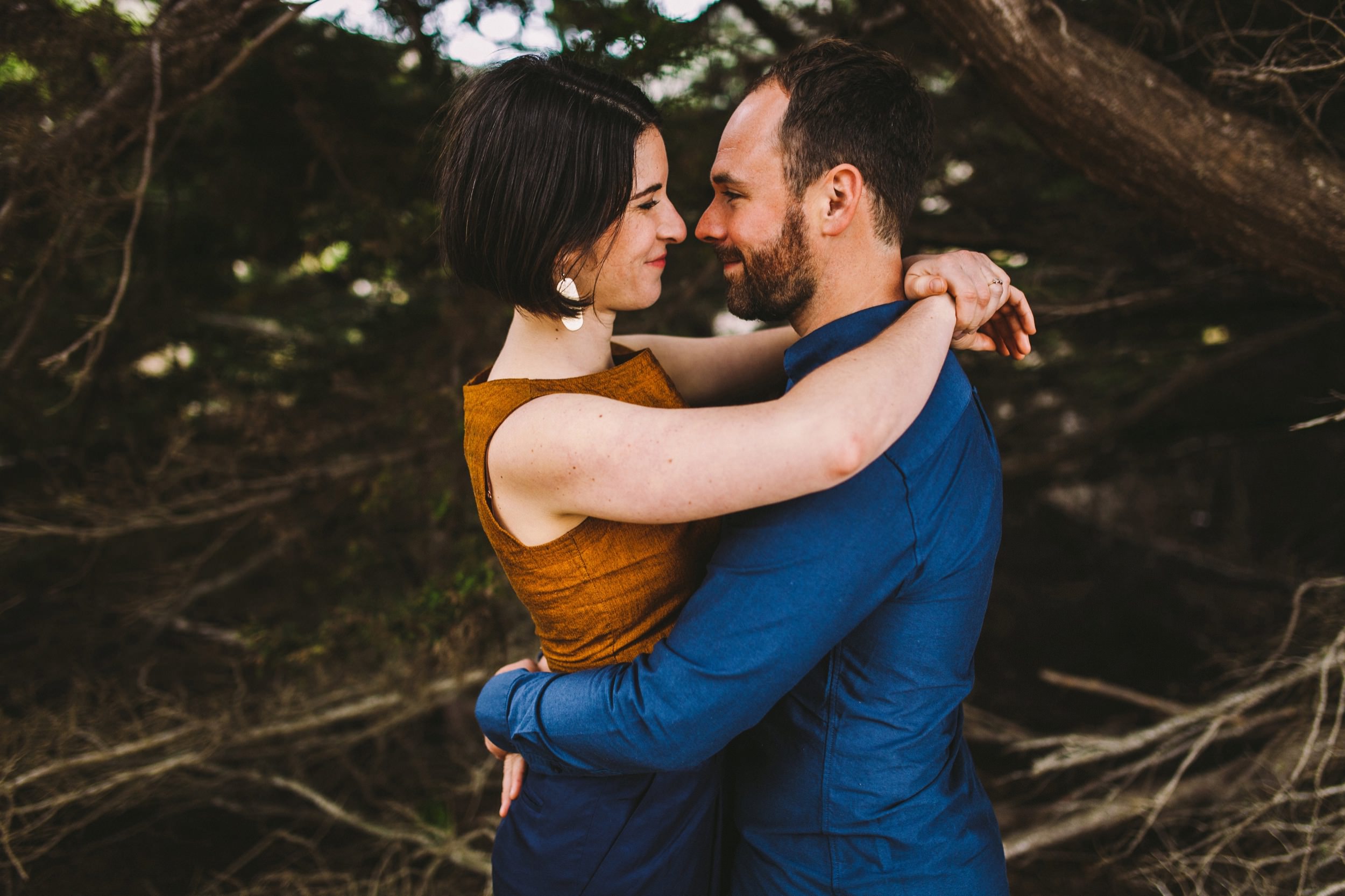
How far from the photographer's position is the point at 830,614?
1.25 metres

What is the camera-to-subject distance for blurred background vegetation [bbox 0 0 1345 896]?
222cm

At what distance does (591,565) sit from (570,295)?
0.53m

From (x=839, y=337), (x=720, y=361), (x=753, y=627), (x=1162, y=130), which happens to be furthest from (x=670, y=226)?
(x=1162, y=130)

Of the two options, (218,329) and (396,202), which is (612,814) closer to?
(396,202)

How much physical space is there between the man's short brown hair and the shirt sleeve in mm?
680

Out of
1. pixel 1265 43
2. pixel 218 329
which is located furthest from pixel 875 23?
pixel 218 329

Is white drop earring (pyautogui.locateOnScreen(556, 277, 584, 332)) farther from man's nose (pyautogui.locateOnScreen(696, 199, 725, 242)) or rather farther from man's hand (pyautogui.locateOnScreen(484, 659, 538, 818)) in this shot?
man's hand (pyautogui.locateOnScreen(484, 659, 538, 818))

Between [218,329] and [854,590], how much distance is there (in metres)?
4.07

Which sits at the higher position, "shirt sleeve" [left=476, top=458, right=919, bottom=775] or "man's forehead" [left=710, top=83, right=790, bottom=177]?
"man's forehead" [left=710, top=83, right=790, bottom=177]

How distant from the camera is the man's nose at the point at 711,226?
171cm

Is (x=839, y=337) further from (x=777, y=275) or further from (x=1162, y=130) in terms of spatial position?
(x=1162, y=130)

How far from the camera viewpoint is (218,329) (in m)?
4.12

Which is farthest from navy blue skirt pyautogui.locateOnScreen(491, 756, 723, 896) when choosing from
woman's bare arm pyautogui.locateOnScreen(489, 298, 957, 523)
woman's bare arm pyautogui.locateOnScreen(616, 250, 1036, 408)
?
woman's bare arm pyautogui.locateOnScreen(616, 250, 1036, 408)

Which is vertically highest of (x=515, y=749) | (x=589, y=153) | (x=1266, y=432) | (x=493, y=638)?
(x=589, y=153)
